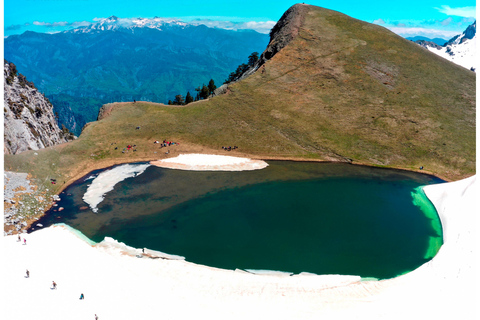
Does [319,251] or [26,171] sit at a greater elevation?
[26,171]

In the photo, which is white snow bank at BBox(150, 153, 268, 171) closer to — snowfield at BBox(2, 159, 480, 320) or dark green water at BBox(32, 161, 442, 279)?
dark green water at BBox(32, 161, 442, 279)

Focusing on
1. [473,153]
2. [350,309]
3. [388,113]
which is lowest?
[350,309]

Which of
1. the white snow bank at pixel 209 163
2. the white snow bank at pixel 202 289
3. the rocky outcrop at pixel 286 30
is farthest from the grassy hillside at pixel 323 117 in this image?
the white snow bank at pixel 202 289

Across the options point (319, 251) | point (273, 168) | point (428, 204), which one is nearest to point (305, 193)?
point (273, 168)

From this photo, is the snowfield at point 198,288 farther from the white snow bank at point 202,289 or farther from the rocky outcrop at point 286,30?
the rocky outcrop at point 286,30

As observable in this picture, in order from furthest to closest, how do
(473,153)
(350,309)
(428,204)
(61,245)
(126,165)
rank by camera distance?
1. (473,153)
2. (126,165)
3. (428,204)
4. (61,245)
5. (350,309)

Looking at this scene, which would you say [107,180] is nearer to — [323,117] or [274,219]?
[274,219]

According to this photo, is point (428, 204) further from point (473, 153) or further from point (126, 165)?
point (126, 165)

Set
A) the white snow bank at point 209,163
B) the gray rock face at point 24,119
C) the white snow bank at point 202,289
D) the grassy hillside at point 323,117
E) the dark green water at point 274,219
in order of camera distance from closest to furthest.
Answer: the white snow bank at point 202,289
the dark green water at point 274,219
the white snow bank at point 209,163
the grassy hillside at point 323,117
the gray rock face at point 24,119
